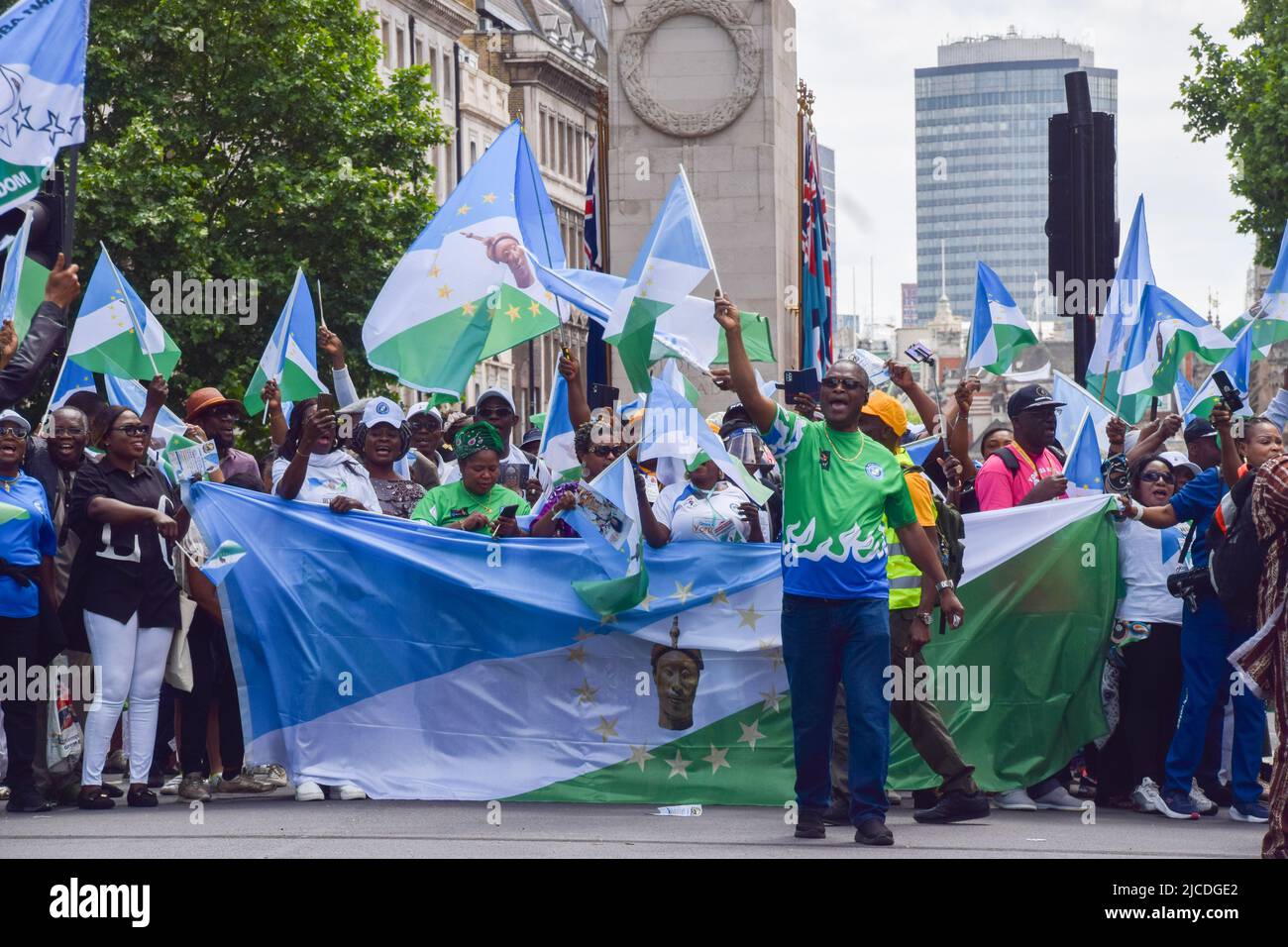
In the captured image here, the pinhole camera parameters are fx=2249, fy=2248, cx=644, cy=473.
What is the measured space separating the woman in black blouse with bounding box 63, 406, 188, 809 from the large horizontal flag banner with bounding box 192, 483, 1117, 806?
337 millimetres

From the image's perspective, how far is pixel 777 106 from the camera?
76.9 feet

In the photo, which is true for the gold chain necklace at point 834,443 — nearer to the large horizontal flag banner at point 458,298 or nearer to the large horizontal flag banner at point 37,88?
the large horizontal flag banner at point 458,298

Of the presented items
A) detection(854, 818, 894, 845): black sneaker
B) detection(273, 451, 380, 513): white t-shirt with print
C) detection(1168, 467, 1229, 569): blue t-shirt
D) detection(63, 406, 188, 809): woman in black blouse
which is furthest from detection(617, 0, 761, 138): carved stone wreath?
detection(854, 818, 894, 845): black sneaker

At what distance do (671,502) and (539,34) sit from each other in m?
66.8

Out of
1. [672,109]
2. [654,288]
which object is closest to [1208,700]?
[654,288]

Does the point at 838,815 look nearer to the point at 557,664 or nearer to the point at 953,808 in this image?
the point at 953,808

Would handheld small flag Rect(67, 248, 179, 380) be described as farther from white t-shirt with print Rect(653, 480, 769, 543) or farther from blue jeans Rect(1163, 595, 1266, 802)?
blue jeans Rect(1163, 595, 1266, 802)

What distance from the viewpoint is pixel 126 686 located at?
1123 centimetres

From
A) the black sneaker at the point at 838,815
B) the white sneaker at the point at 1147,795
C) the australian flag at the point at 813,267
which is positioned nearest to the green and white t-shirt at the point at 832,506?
the black sneaker at the point at 838,815

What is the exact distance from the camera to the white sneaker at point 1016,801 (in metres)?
11.3

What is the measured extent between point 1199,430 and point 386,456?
4.33m

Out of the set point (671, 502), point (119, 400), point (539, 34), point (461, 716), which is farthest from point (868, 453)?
point (539, 34)

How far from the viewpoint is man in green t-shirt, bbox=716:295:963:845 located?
9.69 metres
